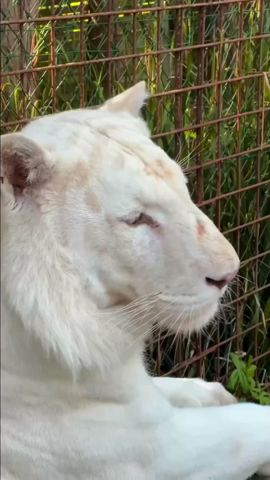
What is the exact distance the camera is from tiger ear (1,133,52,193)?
92.7 inches

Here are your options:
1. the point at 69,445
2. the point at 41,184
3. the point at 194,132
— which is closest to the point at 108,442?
the point at 69,445

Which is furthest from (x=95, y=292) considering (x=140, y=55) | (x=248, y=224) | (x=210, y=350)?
(x=248, y=224)

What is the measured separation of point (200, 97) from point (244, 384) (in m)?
1.21

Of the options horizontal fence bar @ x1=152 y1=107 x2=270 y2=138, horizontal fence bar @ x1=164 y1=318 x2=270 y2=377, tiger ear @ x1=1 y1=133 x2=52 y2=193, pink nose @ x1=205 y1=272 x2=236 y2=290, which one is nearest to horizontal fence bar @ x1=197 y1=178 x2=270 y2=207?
horizontal fence bar @ x1=152 y1=107 x2=270 y2=138

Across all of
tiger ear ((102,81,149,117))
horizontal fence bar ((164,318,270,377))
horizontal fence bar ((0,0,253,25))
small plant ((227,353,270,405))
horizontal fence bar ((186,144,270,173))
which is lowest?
small plant ((227,353,270,405))

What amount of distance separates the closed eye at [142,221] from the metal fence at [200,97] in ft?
3.97

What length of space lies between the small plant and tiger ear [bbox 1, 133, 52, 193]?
6.41ft

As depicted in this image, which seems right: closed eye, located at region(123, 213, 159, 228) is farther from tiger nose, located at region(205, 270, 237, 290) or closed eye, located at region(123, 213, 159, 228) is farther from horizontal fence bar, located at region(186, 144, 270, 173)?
horizontal fence bar, located at region(186, 144, 270, 173)

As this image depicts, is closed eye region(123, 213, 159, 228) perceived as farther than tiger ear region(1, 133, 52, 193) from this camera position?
Yes

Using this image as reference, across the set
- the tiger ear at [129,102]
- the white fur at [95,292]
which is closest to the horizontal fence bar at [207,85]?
the tiger ear at [129,102]

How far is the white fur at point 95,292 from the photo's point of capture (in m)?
2.47

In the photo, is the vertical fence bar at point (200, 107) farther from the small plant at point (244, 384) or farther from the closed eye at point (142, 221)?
the closed eye at point (142, 221)

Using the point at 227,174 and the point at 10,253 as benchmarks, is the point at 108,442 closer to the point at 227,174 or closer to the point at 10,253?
the point at 10,253

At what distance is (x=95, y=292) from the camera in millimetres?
2543
